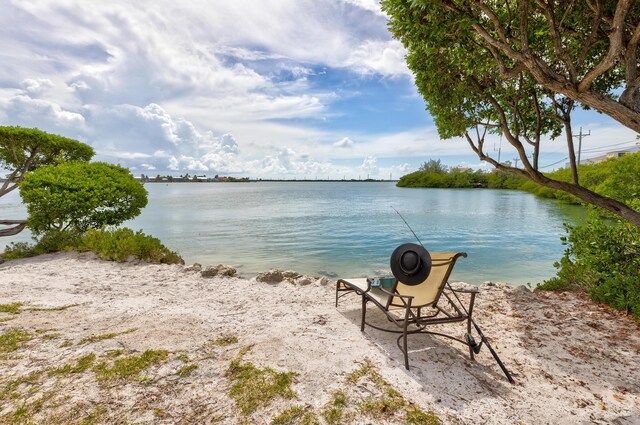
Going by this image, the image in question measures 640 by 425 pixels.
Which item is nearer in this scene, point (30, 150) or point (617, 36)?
point (617, 36)

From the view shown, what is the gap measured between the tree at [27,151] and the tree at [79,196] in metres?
3.59

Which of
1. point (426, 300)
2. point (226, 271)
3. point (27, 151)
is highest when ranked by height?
point (27, 151)

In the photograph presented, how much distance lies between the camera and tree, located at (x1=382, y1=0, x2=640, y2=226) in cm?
451

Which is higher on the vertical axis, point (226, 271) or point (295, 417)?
point (295, 417)

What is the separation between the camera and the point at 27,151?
15273 millimetres

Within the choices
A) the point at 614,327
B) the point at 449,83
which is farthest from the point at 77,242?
the point at 614,327

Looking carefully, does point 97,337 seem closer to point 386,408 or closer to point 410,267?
point 386,408

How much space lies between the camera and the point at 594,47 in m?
6.21

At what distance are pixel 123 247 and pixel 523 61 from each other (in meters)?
10.3

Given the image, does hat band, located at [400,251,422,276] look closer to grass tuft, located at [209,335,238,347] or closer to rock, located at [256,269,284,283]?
grass tuft, located at [209,335,238,347]

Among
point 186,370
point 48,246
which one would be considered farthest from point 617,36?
point 48,246

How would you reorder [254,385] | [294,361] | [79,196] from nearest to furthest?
[254,385]
[294,361]
[79,196]

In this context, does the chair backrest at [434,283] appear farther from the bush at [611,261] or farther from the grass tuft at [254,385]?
the bush at [611,261]

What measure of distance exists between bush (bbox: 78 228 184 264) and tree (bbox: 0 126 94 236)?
6.49m
